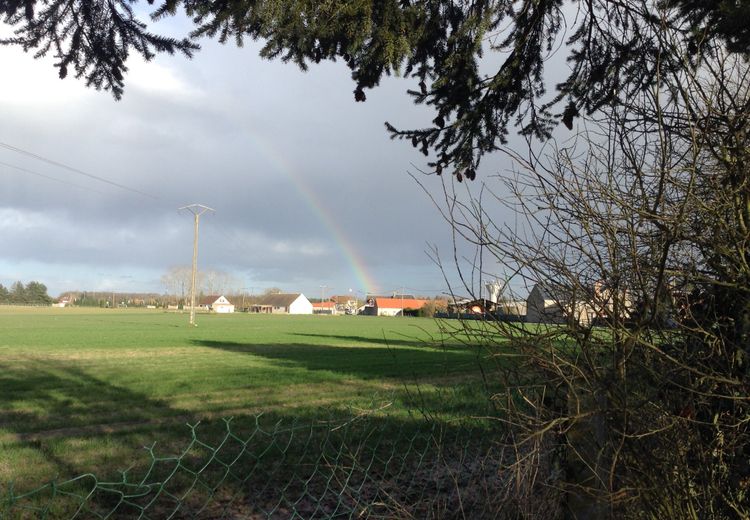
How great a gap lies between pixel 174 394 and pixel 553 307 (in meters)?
10.0

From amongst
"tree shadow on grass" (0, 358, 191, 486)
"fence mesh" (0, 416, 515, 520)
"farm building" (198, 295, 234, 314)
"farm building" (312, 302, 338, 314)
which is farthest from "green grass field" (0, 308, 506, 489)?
"farm building" (198, 295, 234, 314)

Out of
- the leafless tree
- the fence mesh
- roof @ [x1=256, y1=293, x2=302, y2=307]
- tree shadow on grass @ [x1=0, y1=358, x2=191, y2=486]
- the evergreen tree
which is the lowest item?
tree shadow on grass @ [x1=0, y1=358, x2=191, y2=486]

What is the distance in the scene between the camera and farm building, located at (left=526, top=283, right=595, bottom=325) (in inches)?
76.5

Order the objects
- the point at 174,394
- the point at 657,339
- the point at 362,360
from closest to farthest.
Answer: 1. the point at 657,339
2. the point at 174,394
3. the point at 362,360

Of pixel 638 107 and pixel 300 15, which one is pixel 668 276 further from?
pixel 300 15

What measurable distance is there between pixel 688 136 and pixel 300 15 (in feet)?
7.35

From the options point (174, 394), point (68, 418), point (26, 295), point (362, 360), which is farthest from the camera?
point (26, 295)

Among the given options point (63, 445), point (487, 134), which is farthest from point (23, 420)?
point (487, 134)

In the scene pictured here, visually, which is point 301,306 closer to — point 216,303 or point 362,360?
point 216,303

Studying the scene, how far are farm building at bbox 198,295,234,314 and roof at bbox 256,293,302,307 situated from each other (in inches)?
329

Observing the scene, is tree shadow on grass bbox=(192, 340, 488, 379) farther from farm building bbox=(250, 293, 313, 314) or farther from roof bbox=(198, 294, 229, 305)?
roof bbox=(198, 294, 229, 305)

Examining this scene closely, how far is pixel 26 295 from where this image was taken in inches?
5827

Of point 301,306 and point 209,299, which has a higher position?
point 209,299

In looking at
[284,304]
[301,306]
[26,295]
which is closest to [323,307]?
[301,306]
